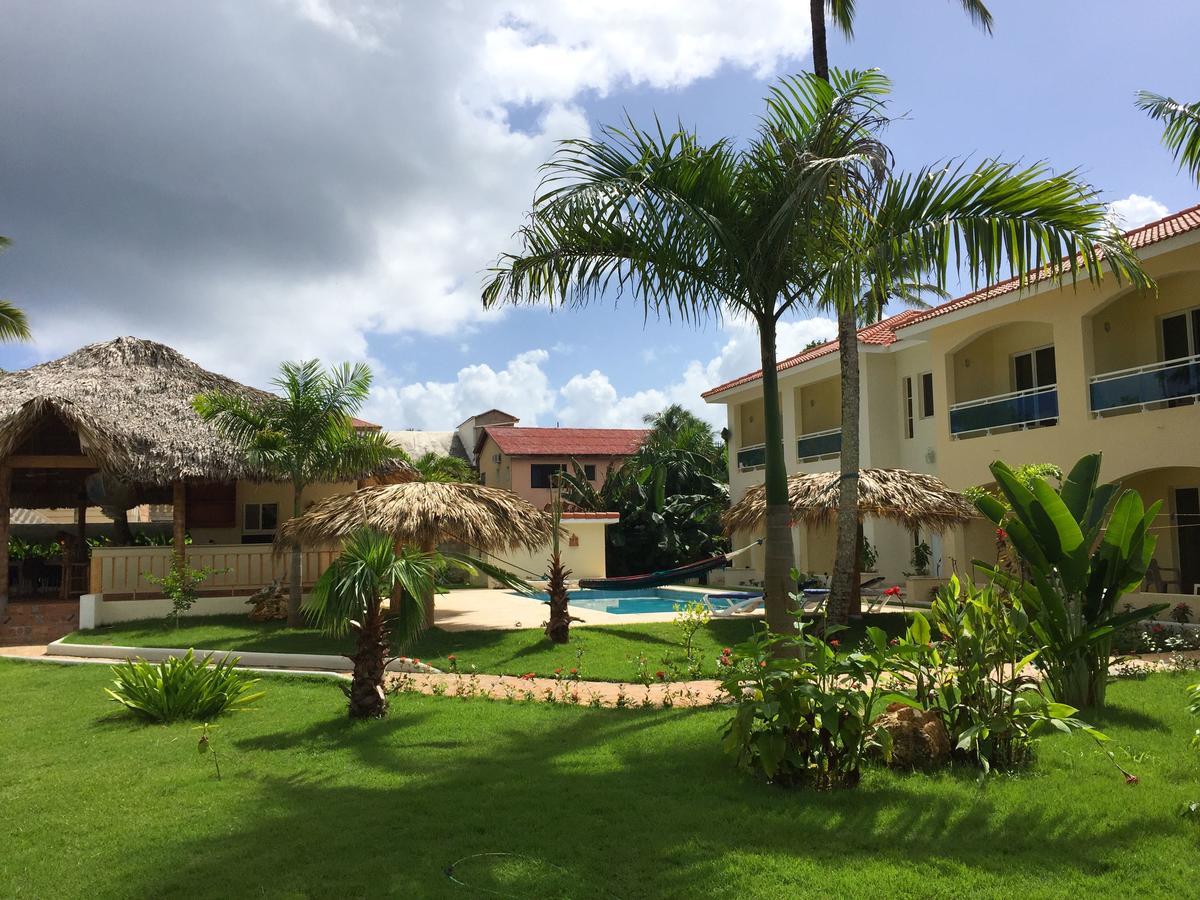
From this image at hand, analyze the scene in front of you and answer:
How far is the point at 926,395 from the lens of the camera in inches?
836

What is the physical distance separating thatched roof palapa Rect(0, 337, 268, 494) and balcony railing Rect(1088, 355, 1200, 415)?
1508 centimetres

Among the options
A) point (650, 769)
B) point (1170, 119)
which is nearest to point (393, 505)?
point (650, 769)

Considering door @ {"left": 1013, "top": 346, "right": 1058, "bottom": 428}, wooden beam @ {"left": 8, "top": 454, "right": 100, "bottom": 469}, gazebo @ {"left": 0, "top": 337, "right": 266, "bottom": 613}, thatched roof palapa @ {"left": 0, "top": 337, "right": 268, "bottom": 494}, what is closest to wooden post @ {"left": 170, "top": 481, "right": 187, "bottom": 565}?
gazebo @ {"left": 0, "top": 337, "right": 266, "bottom": 613}

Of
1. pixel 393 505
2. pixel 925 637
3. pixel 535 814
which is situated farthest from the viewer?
pixel 393 505

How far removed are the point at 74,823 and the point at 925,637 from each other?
556 cm

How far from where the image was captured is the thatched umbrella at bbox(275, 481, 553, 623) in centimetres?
1377

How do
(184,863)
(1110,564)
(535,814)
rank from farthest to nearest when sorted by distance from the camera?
1. (1110,564)
2. (535,814)
3. (184,863)

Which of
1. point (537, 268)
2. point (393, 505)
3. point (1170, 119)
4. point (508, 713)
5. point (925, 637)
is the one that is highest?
point (1170, 119)

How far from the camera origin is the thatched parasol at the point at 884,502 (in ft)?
45.9

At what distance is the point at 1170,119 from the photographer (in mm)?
10977

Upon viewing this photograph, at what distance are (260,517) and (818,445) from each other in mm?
14351

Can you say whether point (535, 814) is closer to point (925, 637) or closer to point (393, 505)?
point (925, 637)

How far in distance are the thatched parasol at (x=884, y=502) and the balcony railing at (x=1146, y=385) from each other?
3036mm

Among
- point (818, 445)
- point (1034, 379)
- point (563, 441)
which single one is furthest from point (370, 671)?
point (563, 441)
